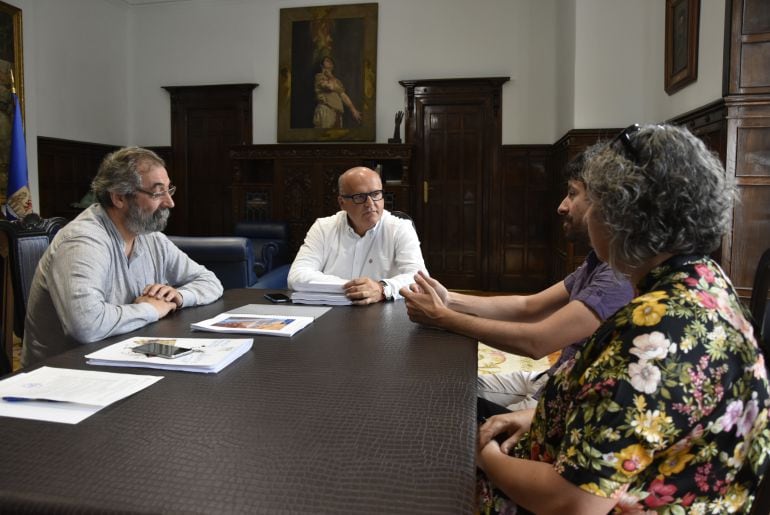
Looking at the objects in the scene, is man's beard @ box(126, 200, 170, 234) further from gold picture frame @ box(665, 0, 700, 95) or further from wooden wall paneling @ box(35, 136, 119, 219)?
wooden wall paneling @ box(35, 136, 119, 219)

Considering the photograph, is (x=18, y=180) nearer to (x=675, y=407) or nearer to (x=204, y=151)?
(x=204, y=151)

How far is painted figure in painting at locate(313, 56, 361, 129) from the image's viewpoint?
7.32m

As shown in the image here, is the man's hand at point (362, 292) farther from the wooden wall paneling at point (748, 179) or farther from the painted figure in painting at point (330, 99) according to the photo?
the painted figure in painting at point (330, 99)

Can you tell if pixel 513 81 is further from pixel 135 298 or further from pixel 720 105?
pixel 135 298

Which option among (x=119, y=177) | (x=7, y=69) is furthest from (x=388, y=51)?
(x=119, y=177)

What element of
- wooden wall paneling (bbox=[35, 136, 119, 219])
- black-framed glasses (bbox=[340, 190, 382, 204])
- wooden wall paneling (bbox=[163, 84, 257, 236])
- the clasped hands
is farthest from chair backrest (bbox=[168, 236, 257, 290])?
wooden wall paneling (bbox=[163, 84, 257, 236])

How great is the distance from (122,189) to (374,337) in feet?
3.48

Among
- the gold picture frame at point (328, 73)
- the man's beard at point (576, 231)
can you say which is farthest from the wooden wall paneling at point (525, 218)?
the man's beard at point (576, 231)

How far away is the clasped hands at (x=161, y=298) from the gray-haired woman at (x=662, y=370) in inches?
52.3

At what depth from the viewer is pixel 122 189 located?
1980 millimetres

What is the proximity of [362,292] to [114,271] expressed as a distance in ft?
2.88

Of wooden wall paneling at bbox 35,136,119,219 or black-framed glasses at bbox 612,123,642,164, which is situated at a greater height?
wooden wall paneling at bbox 35,136,119,219

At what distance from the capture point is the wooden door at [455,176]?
278 inches

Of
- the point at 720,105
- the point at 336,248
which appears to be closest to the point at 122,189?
the point at 336,248
